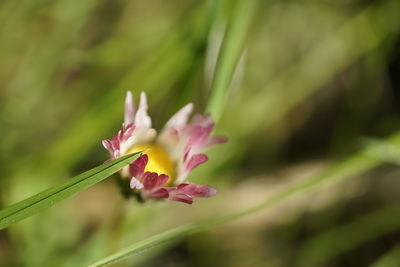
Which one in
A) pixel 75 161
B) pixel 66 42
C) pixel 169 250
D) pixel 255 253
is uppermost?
pixel 66 42

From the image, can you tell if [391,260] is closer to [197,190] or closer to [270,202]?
[270,202]

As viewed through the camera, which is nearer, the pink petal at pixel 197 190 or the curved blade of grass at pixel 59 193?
the curved blade of grass at pixel 59 193

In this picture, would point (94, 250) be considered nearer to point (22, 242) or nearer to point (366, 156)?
point (22, 242)

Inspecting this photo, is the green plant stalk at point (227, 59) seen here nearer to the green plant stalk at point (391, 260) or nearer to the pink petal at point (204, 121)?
the pink petal at point (204, 121)

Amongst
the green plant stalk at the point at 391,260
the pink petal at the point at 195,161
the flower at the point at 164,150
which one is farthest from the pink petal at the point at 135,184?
the green plant stalk at the point at 391,260

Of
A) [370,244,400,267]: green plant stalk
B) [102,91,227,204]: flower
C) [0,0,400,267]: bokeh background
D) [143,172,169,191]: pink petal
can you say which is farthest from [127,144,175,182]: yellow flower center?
[370,244,400,267]: green plant stalk

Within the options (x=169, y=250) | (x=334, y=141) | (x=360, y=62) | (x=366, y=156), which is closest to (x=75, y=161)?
(x=169, y=250)
